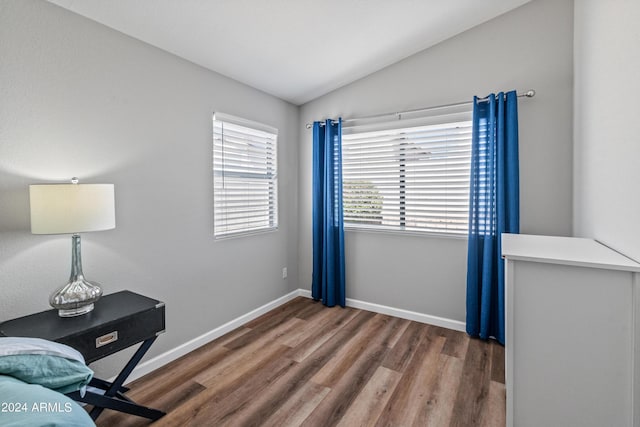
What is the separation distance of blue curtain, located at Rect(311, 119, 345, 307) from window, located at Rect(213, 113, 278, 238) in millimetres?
470

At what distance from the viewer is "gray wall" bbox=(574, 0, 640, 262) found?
136cm

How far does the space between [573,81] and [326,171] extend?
7.20 feet

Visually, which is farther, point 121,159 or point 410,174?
point 410,174

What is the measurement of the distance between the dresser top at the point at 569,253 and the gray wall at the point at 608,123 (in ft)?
0.26

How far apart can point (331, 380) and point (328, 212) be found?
172 centimetres

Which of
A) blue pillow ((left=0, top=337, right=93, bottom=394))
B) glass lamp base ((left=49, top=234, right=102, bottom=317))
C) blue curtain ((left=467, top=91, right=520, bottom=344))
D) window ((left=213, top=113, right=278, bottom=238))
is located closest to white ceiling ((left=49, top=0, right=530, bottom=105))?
window ((left=213, top=113, right=278, bottom=238))

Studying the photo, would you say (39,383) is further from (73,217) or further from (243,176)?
(243,176)

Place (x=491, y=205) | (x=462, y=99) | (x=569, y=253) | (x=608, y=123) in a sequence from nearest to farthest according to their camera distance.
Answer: (x=569, y=253), (x=608, y=123), (x=491, y=205), (x=462, y=99)

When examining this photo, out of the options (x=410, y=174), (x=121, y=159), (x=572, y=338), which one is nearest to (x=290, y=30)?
(x=121, y=159)

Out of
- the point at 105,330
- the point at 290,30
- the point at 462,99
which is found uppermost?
the point at 290,30

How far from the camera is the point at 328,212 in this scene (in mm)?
3350

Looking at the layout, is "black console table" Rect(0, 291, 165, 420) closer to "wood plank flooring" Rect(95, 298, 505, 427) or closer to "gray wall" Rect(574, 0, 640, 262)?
"wood plank flooring" Rect(95, 298, 505, 427)

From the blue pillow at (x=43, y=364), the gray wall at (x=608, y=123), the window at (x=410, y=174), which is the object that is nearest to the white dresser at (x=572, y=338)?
the gray wall at (x=608, y=123)

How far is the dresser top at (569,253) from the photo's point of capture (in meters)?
1.21
